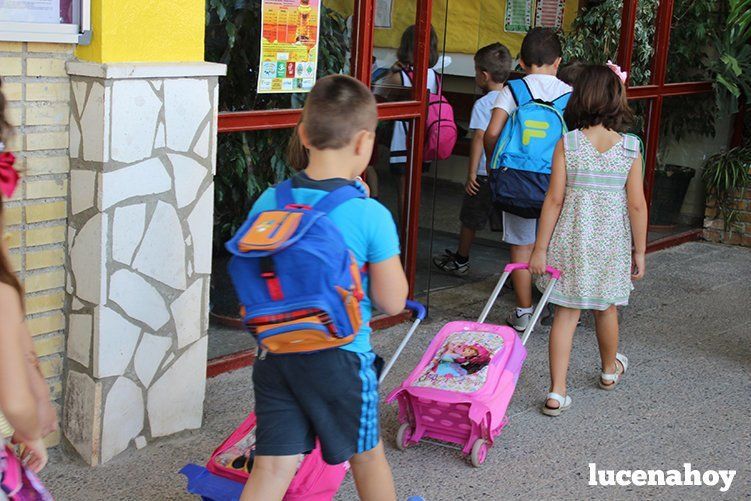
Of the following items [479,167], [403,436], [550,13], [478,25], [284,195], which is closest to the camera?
[284,195]

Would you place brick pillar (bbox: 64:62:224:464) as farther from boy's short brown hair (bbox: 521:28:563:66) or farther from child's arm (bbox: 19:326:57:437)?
boy's short brown hair (bbox: 521:28:563:66)

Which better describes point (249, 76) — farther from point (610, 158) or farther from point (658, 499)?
point (658, 499)

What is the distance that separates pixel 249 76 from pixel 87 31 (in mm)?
1125

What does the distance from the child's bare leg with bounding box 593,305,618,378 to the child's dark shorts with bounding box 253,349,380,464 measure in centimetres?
226

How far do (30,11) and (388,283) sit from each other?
68.2 inches

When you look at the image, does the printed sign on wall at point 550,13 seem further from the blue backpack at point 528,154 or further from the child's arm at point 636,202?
the child's arm at point 636,202

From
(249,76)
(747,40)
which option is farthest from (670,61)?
(249,76)

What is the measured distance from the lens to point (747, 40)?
8852 mm

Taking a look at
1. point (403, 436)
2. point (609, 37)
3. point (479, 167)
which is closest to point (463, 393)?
point (403, 436)

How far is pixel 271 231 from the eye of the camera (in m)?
2.98

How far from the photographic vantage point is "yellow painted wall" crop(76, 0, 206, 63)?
3.91m

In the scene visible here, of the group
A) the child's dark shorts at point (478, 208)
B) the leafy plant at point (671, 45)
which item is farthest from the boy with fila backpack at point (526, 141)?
the leafy plant at point (671, 45)

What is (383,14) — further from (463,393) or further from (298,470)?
(298,470)

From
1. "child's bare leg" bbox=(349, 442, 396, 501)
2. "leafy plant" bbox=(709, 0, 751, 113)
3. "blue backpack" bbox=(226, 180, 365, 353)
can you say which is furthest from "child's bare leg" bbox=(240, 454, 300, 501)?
"leafy plant" bbox=(709, 0, 751, 113)
